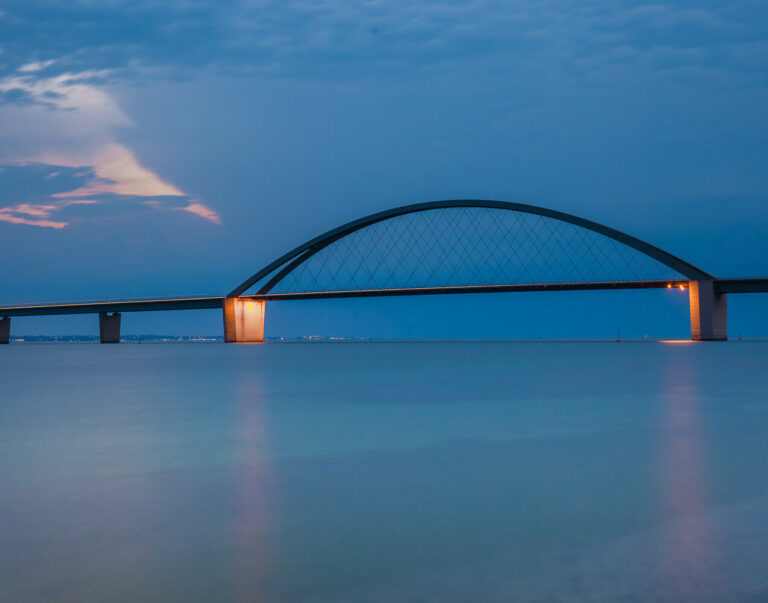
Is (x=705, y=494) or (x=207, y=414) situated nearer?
(x=705, y=494)

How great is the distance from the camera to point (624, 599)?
3.96 m

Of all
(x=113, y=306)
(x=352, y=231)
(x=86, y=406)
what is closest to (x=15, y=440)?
(x=86, y=406)

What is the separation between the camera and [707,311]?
78.5 metres

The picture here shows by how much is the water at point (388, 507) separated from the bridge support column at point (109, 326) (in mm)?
103582

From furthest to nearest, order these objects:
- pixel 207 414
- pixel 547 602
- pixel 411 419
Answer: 1. pixel 207 414
2. pixel 411 419
3. pixel 547 602

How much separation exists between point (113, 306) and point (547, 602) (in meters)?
110

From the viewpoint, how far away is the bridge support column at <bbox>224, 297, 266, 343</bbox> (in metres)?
100

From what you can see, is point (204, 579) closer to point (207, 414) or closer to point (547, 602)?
point (547, 602)

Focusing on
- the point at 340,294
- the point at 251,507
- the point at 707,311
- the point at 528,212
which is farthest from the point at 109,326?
the point at 251,507

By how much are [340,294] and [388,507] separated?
80.8 m

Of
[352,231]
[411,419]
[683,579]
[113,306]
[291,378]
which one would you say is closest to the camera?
[683,579]

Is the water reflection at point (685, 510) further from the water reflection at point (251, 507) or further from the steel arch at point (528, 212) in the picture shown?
the steel arch at point (528, 212)

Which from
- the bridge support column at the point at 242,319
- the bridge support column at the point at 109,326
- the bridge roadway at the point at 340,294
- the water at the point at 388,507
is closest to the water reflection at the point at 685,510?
the water at the point at 388,507

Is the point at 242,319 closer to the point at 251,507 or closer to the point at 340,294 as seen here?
the point at 340,294
